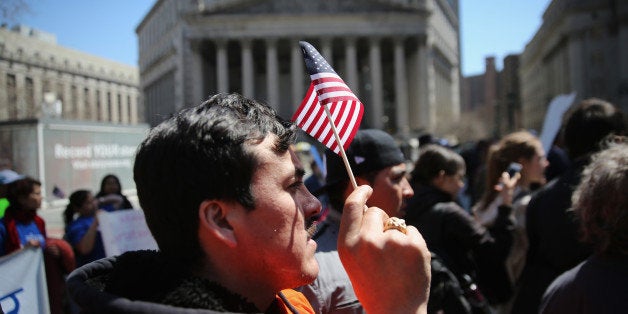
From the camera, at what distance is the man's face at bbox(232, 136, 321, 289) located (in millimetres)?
1482

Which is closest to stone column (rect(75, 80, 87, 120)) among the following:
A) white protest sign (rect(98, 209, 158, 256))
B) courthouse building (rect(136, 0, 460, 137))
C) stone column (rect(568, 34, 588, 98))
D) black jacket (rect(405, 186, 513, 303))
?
courthouse building (rect(136, 0, 460, 137))

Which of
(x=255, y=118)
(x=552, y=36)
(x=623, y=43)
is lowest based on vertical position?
(x=255, y=118)

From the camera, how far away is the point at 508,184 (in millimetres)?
4629

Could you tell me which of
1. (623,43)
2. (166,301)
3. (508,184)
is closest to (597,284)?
(166,301)

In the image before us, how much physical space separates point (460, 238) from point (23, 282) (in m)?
Answer: 3.10

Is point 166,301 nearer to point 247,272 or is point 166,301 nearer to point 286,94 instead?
point 247,272

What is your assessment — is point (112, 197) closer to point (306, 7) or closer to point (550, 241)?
point (550, 241)

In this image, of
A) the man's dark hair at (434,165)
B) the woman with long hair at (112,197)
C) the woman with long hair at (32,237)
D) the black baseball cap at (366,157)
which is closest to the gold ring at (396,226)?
the black baseball cap at (366,157)

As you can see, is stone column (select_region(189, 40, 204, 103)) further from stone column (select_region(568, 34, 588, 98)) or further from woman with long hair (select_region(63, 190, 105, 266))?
woman with long hair (select_region(63, 190, 105, 266))

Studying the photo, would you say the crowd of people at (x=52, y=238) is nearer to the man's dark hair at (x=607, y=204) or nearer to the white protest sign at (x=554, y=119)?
the man's dark hair at (x=607, y=204)

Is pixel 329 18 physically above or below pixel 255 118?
above

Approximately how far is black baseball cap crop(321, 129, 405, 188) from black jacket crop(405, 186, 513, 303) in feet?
2.24

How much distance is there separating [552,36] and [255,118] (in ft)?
204

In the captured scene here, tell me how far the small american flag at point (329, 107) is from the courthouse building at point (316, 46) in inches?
2016
